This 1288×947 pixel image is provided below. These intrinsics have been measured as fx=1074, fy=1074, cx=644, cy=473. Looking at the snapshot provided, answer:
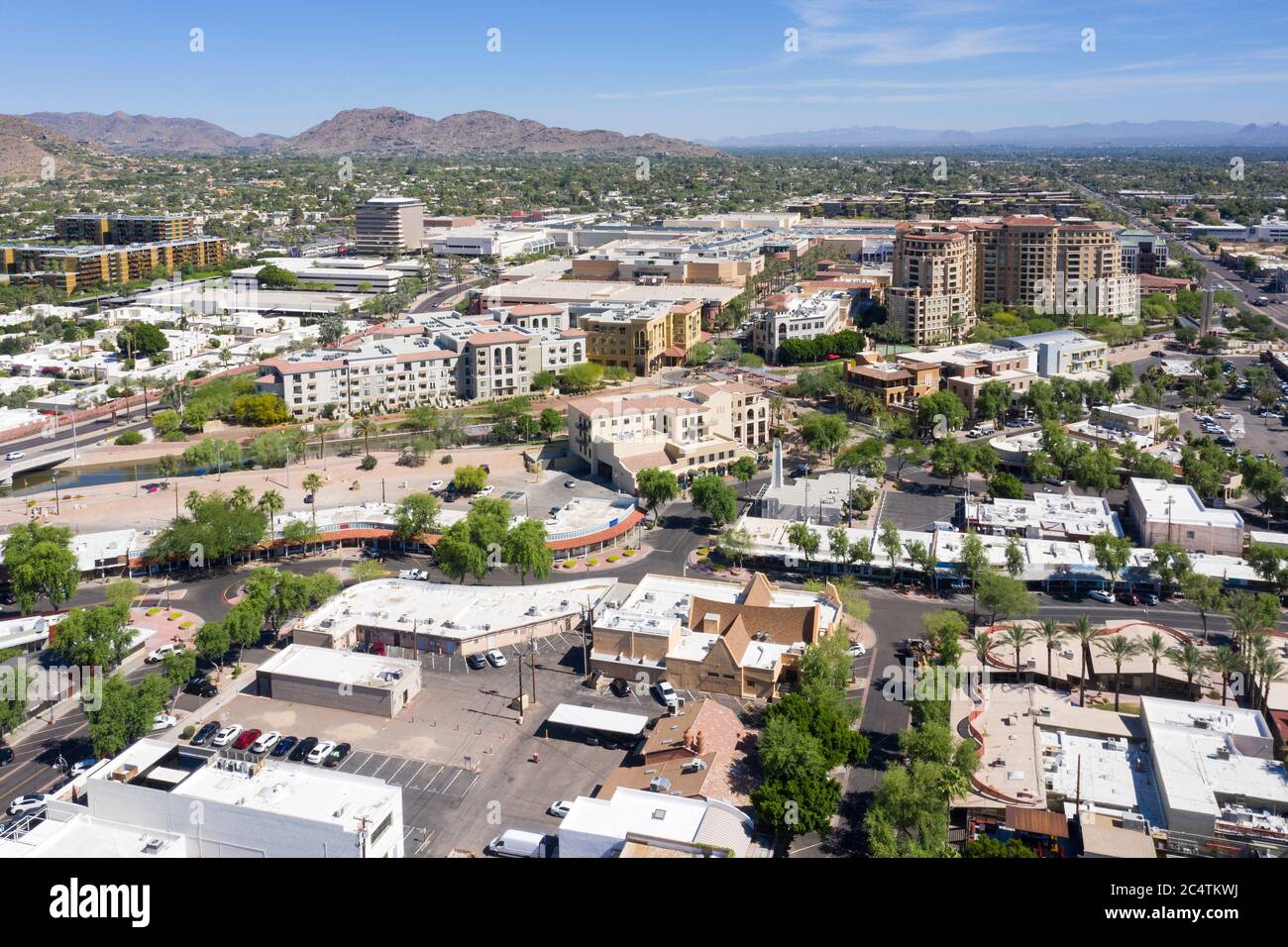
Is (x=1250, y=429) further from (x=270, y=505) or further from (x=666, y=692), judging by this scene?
(x=270, y=505)

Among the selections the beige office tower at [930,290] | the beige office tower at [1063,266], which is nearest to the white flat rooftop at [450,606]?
the beige office tower at [930,290]

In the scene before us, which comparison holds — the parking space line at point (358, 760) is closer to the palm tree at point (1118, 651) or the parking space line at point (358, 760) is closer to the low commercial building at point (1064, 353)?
the palm tree at point (1118, 651)

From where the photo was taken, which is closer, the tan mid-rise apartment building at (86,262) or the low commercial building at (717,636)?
the low commercial building at (717,636)

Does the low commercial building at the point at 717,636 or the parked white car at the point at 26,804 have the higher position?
the low commercial building at the point at 717,636

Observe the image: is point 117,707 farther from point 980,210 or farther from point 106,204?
point 106,204

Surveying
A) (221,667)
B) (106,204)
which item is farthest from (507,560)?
(106,204)

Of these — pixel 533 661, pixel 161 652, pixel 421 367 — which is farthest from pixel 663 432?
pixel 161 652
